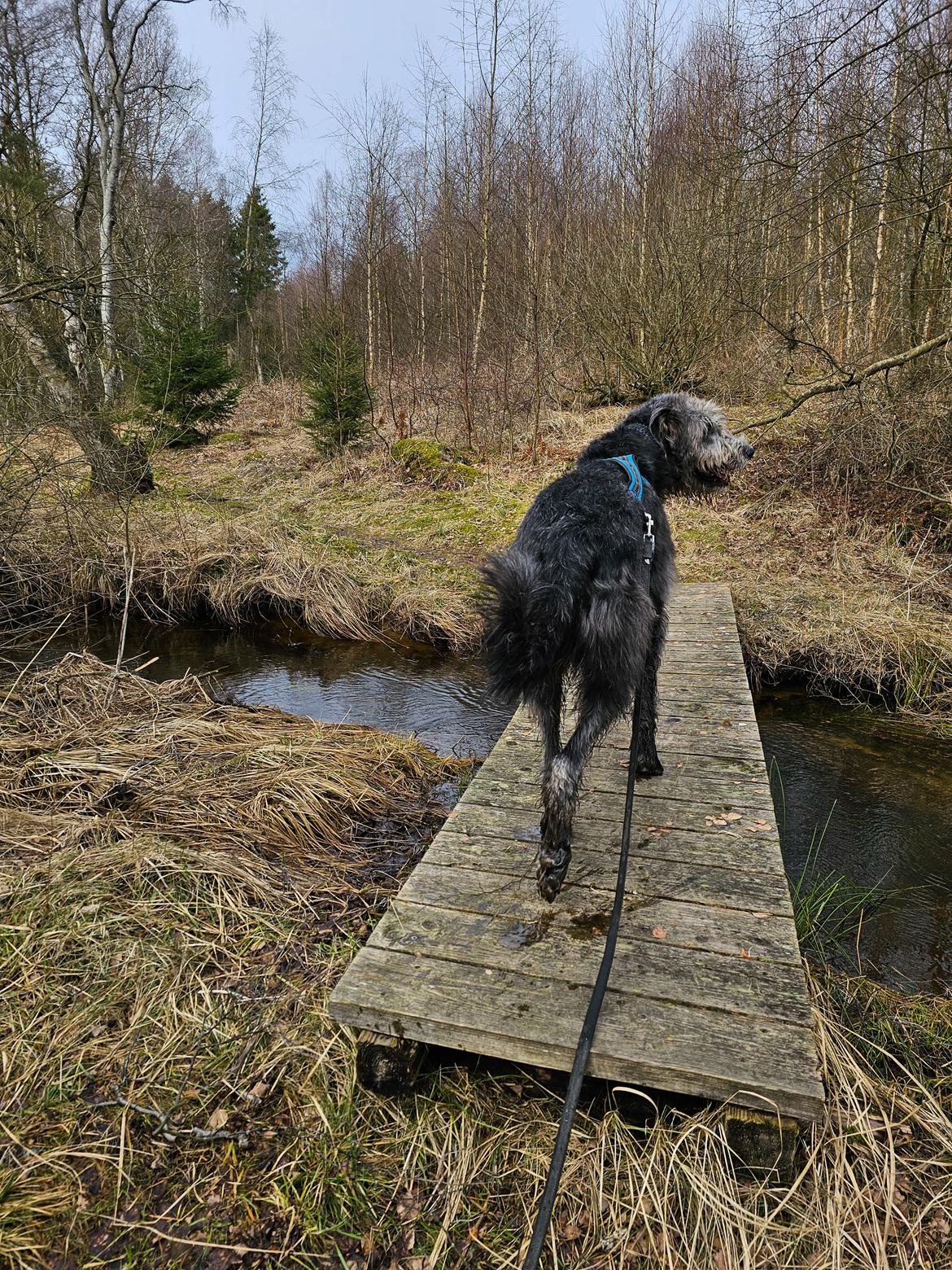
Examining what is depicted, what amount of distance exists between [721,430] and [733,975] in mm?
3018

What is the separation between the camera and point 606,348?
14.0 meters

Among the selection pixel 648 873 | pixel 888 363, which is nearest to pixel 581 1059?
pixel 648 873

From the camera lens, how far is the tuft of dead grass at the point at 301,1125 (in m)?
1.67

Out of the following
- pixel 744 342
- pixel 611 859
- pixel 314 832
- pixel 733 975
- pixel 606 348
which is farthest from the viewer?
pixel 606 348

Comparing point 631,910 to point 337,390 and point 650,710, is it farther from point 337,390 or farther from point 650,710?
point 337,390

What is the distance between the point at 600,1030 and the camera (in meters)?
1.93

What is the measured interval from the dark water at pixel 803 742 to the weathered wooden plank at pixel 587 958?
4.91ft

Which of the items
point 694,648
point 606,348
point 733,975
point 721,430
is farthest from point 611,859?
point 606,348

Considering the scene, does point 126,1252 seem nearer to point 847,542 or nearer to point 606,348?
point 847,542

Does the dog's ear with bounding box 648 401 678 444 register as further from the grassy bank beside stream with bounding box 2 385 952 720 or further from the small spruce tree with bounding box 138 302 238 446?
the small spruce tree with bounding box 138 302 238 446

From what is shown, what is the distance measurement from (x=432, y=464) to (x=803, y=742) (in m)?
8.55

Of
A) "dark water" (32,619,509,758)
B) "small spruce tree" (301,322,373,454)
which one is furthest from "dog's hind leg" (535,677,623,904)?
"small spruce tree" (301,322,373,454)

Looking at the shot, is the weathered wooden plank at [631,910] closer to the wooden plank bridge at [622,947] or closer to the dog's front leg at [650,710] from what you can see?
the wooden plank bridge at [622,947]

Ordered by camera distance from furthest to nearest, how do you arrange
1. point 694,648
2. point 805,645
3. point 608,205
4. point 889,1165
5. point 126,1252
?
1. point 608,205
2. point 805,645
3. point 694,648
4. point 889,1165
5. point 126,1252
